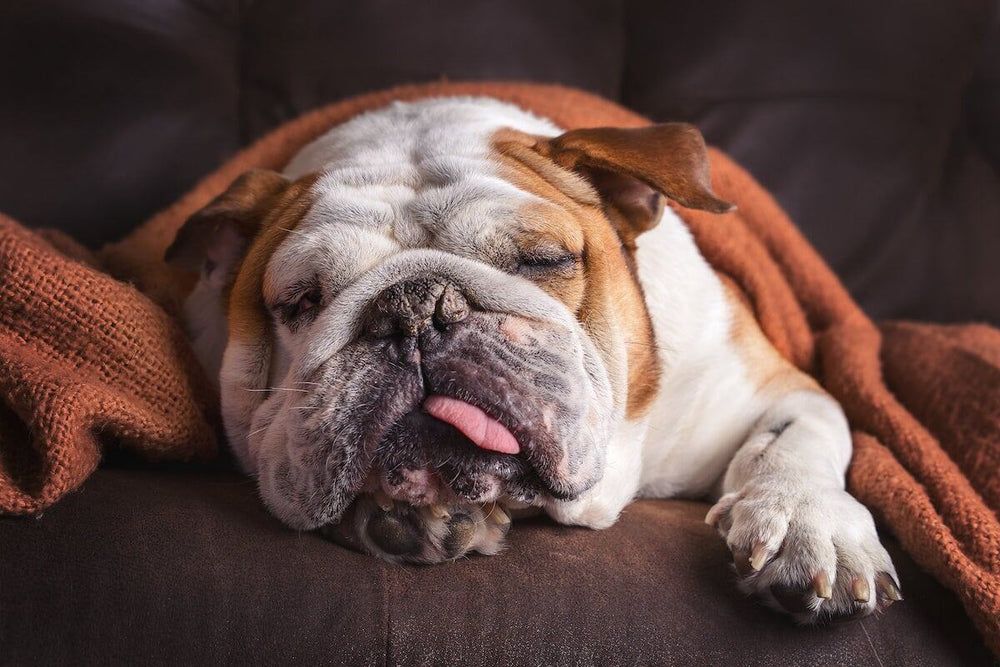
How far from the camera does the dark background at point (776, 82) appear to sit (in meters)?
2.47

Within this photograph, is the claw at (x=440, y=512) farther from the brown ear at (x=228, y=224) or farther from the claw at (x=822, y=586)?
the brown ear at (x=228, y=224)

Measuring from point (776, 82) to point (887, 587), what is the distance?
1.69 meters

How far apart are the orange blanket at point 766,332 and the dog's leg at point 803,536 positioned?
0.11 meters

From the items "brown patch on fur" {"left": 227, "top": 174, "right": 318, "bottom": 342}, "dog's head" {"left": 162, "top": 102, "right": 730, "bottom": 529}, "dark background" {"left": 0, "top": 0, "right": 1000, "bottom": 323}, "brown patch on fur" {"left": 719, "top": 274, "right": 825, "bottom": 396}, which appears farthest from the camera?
"dark background" {"left": 0, "top": 0, "right": 1000, "bottom": 323}

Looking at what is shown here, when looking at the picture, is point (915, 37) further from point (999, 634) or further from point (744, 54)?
point (999, 634)

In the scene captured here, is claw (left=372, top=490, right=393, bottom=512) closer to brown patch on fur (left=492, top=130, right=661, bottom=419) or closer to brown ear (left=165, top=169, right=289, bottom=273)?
brown patch on fur (left=492, top=130, right=661, bottom=419)

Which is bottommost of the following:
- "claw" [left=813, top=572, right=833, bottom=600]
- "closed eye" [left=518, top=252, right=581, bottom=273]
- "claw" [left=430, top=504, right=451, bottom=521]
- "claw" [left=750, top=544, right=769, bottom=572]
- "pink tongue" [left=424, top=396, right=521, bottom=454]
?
"claw" [left=430, top=504, right=451, bottom=521]

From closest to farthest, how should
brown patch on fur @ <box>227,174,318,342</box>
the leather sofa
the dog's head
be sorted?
the dog's head, brown patch on fur @ <box>227,174,318,342</box>, the leather sofa

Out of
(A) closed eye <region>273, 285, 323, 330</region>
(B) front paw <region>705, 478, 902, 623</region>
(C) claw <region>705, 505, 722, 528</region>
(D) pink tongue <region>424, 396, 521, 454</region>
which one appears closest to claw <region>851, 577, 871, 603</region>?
(B) front paw <region>705, 478, 902, 623</region>

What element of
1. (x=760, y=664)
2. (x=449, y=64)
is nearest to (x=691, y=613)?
(x=760, y=664)

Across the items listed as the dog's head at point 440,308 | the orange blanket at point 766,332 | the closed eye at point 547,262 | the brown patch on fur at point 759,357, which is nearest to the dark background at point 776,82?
the orange blanket at point 766,332

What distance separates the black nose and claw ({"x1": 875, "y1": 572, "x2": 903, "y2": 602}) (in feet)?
2.07

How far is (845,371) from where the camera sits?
1.85 metres

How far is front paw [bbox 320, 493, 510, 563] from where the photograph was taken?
1231mm
